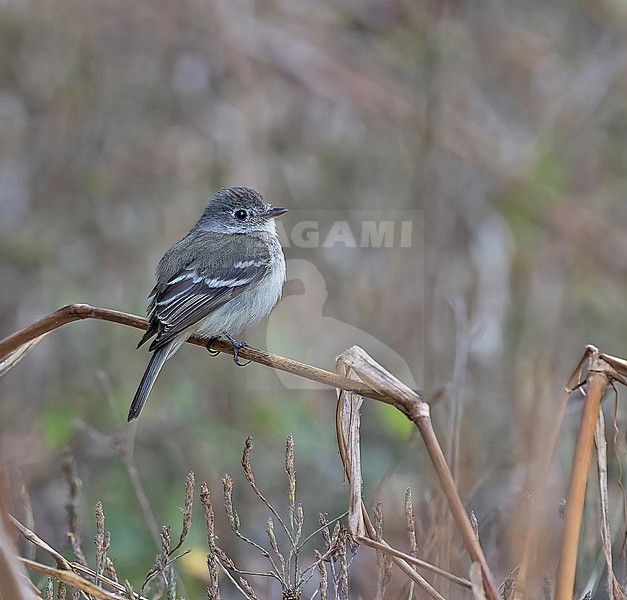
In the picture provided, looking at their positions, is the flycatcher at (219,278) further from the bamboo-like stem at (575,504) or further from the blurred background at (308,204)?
the bamboo-like stem at (575,504)

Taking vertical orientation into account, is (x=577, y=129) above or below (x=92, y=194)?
above

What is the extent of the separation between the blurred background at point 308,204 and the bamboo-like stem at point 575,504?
243cm

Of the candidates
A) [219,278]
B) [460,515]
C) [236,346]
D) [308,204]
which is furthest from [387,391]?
[308,204]

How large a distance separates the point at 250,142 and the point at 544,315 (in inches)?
85.0

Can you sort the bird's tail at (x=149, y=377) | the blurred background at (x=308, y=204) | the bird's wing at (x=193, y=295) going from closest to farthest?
the bird's tail at (x=149, y=377) < the bird's wing at (x=193, y=295) < the blurred background at (x=308, y=204)

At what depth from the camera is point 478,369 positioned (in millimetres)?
5312

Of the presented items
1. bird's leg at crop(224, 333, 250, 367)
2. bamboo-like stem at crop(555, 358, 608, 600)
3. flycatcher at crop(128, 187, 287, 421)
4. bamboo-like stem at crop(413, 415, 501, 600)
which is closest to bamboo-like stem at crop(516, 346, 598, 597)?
bamboo-like stem at crop(555, 358, 608, 600)

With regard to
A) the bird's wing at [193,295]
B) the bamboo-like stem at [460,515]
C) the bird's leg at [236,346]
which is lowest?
the bamboo-like stem at [460,515]

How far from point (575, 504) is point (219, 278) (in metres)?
2.58

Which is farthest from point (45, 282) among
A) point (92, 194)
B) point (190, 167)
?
point (190, 167)

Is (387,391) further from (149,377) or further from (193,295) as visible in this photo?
(193,295)

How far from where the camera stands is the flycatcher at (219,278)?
148 inches

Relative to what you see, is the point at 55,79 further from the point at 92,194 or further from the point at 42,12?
the point at 92,194

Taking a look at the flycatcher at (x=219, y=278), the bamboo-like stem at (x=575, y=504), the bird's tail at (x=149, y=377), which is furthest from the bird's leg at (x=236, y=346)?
the bamboo-like stem at (x=575, y=504)
